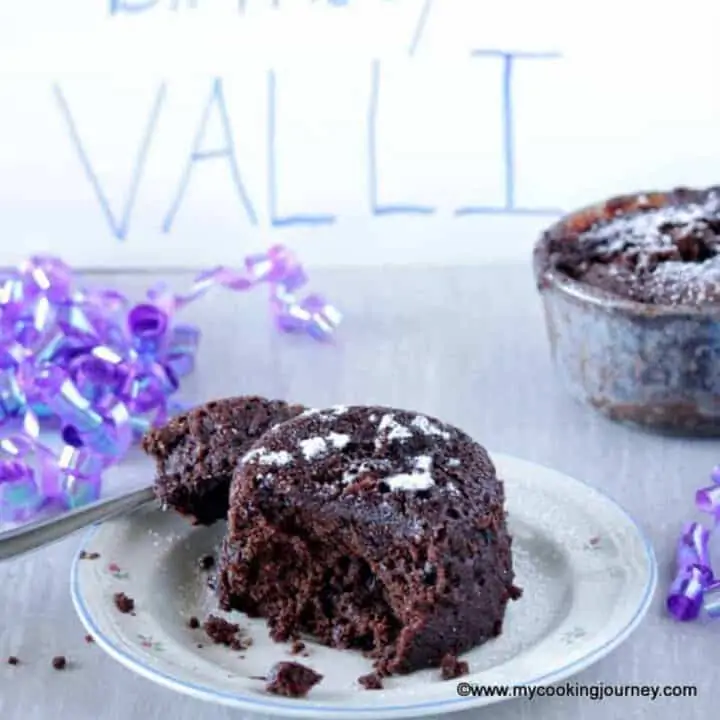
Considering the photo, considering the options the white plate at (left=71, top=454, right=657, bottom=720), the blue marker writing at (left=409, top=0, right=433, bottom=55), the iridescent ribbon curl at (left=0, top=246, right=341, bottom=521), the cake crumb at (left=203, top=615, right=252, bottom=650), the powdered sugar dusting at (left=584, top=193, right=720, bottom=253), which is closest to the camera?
the white plate at (left=71, top=454, right=657, bottom=720)

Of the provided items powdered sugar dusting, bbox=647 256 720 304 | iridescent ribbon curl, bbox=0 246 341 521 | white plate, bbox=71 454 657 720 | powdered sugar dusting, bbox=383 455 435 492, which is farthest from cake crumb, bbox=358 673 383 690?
powdered sugar dusting, bbox=647 256 720 304

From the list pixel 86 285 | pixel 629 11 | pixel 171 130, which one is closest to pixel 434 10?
pixel 629 11

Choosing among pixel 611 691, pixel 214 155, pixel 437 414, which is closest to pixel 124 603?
pixel 611 691

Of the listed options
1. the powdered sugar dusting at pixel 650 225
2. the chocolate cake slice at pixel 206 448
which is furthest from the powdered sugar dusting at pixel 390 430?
the powdered sugar dusting at pixel 650 225

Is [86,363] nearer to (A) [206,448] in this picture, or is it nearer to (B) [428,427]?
(A) [206,448]

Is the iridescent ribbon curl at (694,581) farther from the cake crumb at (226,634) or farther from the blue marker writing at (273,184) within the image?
the blue marker writing at (273,184)

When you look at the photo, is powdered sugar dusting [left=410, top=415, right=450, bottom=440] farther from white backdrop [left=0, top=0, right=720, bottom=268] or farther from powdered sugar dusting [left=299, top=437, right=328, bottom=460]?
white backdrop [left=0, top=0, right=720, bottom=268]

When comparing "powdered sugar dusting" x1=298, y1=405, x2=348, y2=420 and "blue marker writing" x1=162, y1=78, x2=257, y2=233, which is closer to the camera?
"powdered sugar dusting" x1=298, y1=405, x2=348, y2=420

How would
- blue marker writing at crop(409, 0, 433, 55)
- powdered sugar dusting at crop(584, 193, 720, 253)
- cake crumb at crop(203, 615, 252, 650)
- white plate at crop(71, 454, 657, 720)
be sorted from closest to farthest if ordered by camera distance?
white plate at crop(71, 454, 657, 720) < cake crumb at crop(203, 615, 252, 650) < powdered sugar dusting at crop(584, 193, 720, 253) < blue marker writing at crop(409, 0, 433, 55)
